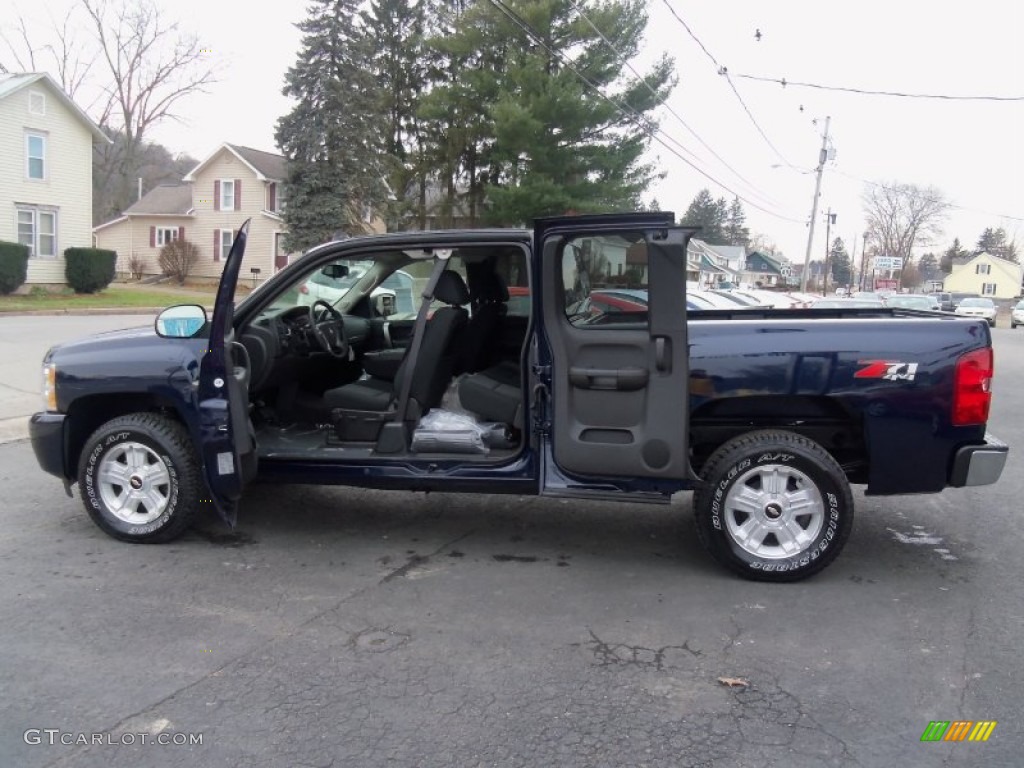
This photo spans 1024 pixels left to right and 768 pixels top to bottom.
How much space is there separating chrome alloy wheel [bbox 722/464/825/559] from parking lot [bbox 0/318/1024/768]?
24cm

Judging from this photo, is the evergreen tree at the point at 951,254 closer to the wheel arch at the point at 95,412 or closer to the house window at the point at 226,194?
the house window at the point at 226,194

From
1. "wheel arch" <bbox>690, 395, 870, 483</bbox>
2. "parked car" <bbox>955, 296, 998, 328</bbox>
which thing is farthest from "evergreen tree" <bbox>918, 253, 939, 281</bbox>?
"wheel arch" <bbox>690, 395, 870, 483</bbox>

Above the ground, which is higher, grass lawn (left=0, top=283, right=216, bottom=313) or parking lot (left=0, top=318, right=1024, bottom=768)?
grass lawn (left=0, top=283, right=216, bottom=313)

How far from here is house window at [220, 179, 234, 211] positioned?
149 ft

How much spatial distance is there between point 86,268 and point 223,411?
29.3 m

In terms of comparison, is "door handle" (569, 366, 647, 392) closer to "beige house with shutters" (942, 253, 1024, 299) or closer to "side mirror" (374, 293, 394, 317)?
"side mirror" (374, 293, 394, 317)

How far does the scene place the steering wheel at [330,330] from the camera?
5812mm

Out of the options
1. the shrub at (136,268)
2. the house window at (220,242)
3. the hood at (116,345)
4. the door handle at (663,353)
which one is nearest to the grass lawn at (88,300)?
the shrub at (136,268)

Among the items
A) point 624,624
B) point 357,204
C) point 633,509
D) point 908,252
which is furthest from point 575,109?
point 908,252

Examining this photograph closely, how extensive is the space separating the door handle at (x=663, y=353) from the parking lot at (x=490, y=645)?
1.17 metres

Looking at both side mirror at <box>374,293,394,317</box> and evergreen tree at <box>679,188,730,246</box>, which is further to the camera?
evergreen tree at <box>679,188,730,246</box>

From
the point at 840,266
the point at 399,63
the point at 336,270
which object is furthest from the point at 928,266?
the point at 336,270

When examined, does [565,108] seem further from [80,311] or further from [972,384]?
[972,384]

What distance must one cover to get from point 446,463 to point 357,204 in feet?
111
